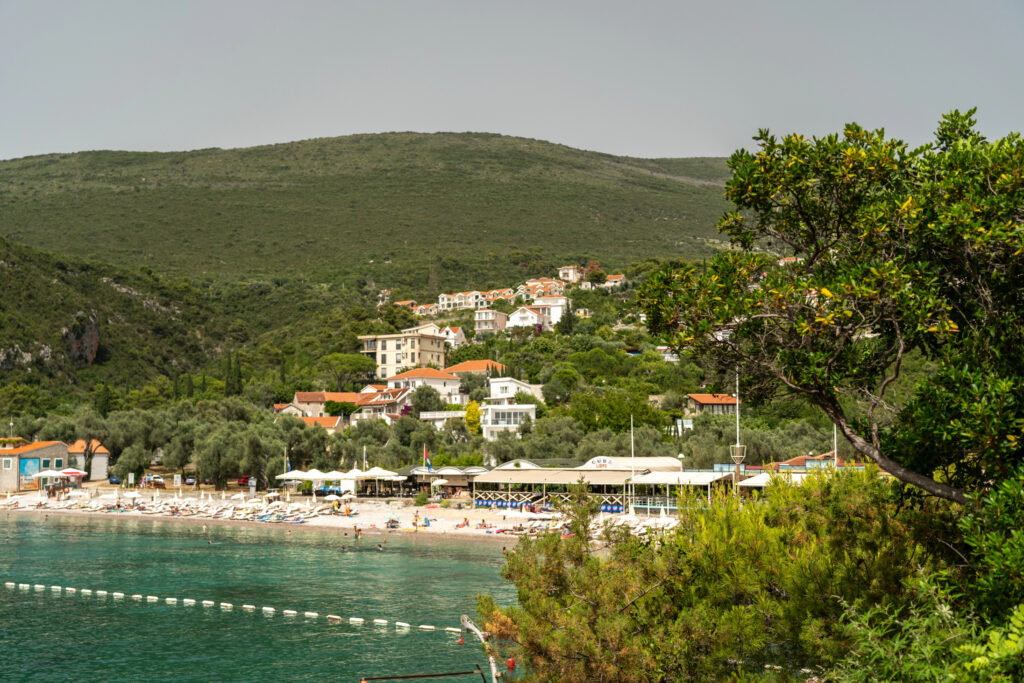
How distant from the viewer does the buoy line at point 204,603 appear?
26.9 meters

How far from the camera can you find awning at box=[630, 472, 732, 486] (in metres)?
43.5

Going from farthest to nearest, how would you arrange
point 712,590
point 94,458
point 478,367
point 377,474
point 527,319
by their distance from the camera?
point 527,319 → point 478,367 → point 94,458 → point 377,474 → point 712,590

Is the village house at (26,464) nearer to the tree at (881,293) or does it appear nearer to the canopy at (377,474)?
the canopy at (377,474)

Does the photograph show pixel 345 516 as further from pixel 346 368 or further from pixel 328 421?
pixel 346 368

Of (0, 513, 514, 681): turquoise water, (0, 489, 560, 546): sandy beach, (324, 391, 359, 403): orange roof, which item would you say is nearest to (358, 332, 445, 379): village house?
(324, 391, 359, 403): orange roof

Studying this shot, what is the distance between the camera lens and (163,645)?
85.1 feet

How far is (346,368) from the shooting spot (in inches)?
3927

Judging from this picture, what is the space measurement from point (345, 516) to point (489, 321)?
6727 cm

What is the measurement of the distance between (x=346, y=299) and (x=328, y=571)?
352ft

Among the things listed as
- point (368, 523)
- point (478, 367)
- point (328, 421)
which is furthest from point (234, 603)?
point (478, 367)

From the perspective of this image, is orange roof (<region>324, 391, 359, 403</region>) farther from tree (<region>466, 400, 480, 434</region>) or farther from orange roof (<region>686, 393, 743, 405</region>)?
orange roof (<region>686, 393, 743, 405</region>)

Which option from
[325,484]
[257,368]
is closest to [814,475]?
[325,484]

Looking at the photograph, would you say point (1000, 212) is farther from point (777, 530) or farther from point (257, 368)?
point (257, 368)

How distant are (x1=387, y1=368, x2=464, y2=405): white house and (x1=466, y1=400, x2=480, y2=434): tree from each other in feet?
38.9
